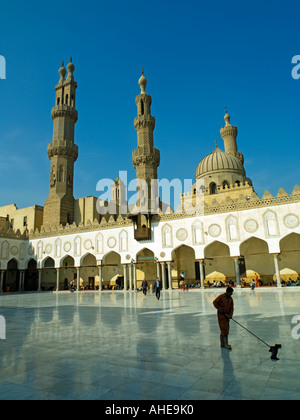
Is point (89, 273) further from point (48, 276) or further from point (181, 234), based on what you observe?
point (181, 234)

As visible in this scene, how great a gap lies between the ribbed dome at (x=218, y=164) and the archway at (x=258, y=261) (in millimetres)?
11009

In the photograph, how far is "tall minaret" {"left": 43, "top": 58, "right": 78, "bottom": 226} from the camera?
35.1 m

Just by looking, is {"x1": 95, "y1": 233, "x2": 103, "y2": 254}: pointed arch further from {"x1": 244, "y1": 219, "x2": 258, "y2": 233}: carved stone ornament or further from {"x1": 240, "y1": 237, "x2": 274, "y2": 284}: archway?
{"x1": 244, "y1": 219, "x2": 258, "y2": 233}: carved stone ornament

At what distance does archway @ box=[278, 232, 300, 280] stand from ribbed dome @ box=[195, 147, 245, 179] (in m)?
12.0

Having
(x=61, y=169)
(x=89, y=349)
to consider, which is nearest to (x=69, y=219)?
(x=61, y=169)

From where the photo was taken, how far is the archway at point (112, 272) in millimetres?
31375

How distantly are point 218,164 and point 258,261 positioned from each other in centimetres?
1303

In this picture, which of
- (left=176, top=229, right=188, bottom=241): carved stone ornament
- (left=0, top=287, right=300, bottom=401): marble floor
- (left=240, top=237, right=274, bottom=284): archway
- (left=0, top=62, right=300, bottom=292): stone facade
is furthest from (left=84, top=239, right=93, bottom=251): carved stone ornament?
(left=0, top=287, right=300, bottom=401): marble floor

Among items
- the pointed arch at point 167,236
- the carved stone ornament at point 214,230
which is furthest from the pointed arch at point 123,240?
the carved stone ornament at point 214,230

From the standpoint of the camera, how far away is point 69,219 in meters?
35.9

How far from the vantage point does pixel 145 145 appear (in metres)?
30.1

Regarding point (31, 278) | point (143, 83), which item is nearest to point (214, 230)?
point (143, 83)

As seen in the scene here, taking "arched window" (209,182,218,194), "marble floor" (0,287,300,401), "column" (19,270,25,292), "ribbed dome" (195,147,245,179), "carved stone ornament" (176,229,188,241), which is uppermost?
"ribbed dome" (195,147,245,179)
